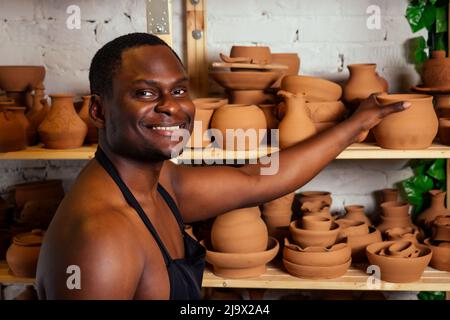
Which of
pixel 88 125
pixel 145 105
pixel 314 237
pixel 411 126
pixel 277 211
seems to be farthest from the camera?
pixel 277 211

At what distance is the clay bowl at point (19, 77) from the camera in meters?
2.40

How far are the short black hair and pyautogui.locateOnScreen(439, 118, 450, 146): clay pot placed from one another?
46.9 inches

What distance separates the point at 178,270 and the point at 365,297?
51.4 inches

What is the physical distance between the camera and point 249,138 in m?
2.13

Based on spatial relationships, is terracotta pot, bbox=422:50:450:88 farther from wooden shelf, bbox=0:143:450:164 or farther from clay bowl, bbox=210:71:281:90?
clay bowl, bbox=210:71:281:90

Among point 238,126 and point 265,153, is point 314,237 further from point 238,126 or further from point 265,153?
point 238,126

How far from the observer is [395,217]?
2.38 m

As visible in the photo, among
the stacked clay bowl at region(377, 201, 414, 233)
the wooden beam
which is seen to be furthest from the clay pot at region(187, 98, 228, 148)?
the stacked clay bowl at region(377, 201, 414, 233)

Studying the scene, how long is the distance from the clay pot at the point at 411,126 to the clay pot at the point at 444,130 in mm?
82

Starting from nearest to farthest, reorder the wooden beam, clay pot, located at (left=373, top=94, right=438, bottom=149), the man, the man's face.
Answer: the man → the man's face → clay pot, located at (left=373, top=94, right=438, bottom=149) → the wooden beam

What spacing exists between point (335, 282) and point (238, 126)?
25.1 inches

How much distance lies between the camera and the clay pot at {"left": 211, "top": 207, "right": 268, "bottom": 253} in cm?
216

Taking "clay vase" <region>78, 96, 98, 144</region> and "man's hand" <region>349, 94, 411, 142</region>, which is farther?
"clay vase" <region>78, 96, 98, 144</region>

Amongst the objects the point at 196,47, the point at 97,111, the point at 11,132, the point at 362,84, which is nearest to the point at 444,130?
the point at 362,84
